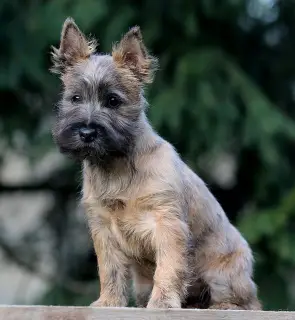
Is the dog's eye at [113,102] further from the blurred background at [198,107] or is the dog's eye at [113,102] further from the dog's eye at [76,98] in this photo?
the blurred background at [198,107]

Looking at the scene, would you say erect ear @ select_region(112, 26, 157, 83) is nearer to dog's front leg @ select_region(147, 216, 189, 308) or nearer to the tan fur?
the tan fur

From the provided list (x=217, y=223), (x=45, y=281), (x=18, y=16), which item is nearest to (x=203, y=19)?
(x=18, y=16)

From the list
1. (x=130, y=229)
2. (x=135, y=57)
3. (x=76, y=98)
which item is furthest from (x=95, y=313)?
(x=135, y=57)

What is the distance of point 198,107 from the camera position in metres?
9.87

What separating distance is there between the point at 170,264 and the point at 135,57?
3.34 ft

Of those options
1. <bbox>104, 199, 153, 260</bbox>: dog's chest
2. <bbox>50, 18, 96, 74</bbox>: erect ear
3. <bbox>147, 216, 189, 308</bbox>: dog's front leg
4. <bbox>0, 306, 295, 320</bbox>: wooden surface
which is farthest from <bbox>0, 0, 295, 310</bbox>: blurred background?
<bbox>0, 306, 295, 320</bbox>: wooden surface

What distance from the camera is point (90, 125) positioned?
470 cm

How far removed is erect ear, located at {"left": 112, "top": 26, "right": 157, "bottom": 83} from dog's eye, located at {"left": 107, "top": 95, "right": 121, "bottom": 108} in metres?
0.21

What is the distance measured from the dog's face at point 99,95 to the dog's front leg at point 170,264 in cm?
41

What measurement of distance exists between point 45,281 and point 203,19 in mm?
3195

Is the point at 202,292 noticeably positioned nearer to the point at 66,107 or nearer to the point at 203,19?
the point at 66,107

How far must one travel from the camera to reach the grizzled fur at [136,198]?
4801 mm

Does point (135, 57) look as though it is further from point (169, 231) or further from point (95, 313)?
point (95, 313)

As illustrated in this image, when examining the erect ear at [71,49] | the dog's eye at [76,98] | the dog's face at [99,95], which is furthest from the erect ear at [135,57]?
the dog's eye at [76,98]
